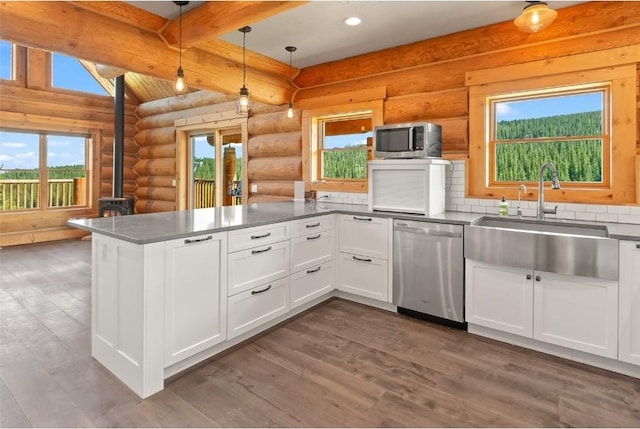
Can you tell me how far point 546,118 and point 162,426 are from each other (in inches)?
147

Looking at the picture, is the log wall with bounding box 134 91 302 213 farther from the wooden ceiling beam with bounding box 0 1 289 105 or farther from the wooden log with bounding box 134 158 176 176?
the wooden ceiling beam with bounding box 0 1 289 105

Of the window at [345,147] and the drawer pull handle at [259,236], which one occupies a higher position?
the window at [345,147]

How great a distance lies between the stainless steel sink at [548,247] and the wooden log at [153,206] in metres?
5.84

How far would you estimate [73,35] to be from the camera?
290 centimetres

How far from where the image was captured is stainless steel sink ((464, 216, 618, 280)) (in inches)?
93.1

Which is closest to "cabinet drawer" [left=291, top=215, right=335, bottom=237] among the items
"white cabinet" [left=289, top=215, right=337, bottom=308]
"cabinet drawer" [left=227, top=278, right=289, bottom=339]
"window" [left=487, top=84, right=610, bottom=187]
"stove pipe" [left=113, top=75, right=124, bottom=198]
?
"white cabinet" [left=289, top=215, right=337, bottom=308]

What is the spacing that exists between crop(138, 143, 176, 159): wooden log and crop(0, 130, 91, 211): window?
998 mm

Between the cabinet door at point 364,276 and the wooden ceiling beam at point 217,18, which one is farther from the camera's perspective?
the cabinet door at point 364,276

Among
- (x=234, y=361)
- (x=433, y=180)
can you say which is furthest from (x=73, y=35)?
(x=433, y=180)

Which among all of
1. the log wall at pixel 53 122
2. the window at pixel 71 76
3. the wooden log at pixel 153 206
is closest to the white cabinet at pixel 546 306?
the wooden log at pixel 153 206

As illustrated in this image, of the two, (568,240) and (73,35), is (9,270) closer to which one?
(73,35)

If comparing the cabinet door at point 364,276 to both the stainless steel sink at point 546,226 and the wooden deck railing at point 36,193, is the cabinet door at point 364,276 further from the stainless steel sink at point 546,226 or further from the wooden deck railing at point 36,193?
the wooden deck railing at point 36,193

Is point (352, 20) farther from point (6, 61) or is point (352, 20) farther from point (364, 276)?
point (6, 61)

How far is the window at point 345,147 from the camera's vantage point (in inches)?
176
